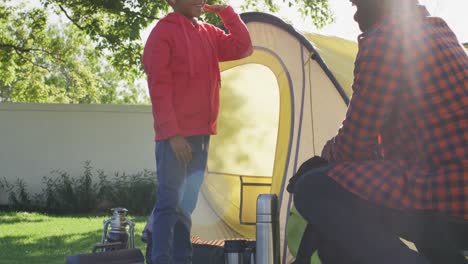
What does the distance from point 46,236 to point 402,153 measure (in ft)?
22.8

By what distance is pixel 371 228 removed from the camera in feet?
7.66

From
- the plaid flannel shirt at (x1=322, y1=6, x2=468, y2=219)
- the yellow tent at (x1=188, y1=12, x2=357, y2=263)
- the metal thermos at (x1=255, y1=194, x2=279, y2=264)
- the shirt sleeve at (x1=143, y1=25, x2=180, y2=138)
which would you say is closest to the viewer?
the plaid flannel shirt at (x1=322, y1=6, x2=468, y2=219)

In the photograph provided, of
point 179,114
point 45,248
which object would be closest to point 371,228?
point 179,114

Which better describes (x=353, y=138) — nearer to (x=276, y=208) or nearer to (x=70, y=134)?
(x=276, y=208)

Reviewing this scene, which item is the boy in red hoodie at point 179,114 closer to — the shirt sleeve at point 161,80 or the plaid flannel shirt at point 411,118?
the shirt sleeve at point 161,80

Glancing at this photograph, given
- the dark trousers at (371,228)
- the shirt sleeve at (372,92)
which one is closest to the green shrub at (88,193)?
the dark trousers at (371,228)

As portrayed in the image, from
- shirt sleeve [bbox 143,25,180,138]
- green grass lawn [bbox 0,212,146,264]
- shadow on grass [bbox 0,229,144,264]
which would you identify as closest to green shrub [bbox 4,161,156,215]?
green grass lawn [bbox 0,212,146,264]

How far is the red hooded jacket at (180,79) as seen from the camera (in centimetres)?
347

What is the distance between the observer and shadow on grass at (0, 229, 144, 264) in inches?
254

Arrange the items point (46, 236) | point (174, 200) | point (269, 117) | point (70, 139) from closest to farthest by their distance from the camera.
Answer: point (174, 200)
point (269, 117)
point (46, 236)
point (70, 139)

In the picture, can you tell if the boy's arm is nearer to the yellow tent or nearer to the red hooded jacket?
the red hooded jacket

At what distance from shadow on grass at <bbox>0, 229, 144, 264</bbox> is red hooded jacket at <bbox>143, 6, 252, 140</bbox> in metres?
2.96

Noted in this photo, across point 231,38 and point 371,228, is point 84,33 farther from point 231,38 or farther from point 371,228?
point 371,228

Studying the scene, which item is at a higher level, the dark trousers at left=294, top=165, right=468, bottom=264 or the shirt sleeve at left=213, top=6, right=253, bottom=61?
the shirt sleeve at left=213, top=6, right=253, bottom=61
